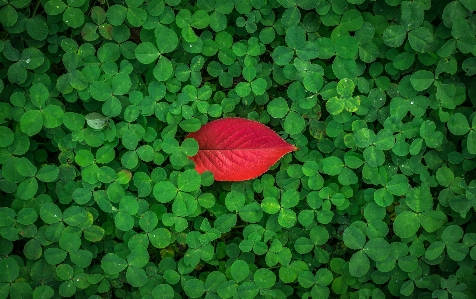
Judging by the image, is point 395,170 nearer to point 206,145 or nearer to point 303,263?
point 303,263

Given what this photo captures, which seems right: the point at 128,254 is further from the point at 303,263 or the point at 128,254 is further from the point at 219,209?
the point at 303,263

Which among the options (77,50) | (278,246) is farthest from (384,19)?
(77,50)

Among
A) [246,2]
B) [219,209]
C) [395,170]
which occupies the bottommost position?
[219,209]

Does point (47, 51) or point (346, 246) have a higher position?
point (47, 51)
